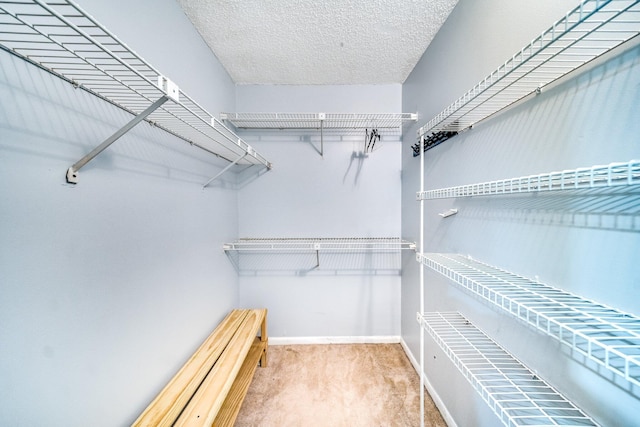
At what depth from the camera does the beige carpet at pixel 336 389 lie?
4.46 ft

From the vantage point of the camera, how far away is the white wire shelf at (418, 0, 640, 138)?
48 cm

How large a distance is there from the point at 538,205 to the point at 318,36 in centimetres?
151

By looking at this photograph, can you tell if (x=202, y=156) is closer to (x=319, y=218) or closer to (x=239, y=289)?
(x=319, y=218)

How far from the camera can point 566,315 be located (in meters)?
0.64

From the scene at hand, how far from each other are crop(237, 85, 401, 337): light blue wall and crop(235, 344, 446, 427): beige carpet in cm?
20

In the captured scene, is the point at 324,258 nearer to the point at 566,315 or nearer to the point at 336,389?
the point at 336,389

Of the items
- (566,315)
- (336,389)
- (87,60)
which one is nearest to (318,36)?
(87,60)

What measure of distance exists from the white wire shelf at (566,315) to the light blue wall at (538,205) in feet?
0.13

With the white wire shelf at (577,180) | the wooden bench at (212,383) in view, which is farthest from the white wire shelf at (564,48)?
the wooden bench at (212,383)

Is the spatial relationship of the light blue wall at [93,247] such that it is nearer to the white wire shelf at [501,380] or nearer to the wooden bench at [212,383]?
the wooden bench at [212,383]

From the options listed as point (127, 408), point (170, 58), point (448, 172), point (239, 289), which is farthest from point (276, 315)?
point (170, 58)

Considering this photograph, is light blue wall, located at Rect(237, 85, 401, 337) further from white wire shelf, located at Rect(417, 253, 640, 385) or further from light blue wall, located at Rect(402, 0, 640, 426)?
white wire shelf, located at Rect(417, 253, 640, 385)

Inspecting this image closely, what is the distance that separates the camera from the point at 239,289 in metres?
2.06

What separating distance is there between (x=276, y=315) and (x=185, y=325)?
3.16 feet
